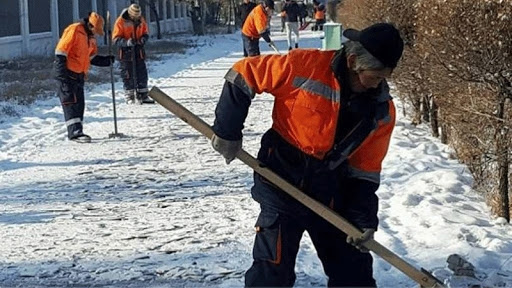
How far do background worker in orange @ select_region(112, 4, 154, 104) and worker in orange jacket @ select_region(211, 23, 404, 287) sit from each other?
10.8 m

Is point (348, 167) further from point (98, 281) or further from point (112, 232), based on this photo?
point (112, 232)

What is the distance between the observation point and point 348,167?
4.59 m

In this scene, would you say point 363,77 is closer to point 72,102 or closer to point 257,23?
point 72,102

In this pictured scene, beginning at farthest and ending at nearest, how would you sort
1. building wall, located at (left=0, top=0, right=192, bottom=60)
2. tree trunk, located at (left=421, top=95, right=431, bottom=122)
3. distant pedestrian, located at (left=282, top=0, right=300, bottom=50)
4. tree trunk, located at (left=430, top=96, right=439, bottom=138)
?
distant pedestrian, located at (left=282, top=0, right=300, bottom=50), building wall, located at (left=0, top=0, right=192, bottom=60), tree trunk, located at (left=421, top=95, right=431, bottom=122), tree trunk, located at (left=430, top=96, right=439, bottom=138)

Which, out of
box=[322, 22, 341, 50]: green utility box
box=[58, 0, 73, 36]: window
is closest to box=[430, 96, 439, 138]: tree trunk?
box=[322, 22, 341, 50]: green utility box

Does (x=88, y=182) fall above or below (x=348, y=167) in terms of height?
below

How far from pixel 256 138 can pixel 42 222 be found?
14.6 feet

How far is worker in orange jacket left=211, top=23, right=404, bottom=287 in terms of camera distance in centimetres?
428

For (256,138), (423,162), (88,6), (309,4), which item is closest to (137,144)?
(256,138)

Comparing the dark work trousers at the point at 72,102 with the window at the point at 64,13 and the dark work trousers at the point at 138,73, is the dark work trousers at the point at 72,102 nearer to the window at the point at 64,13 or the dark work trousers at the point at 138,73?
the dark work trousers at the point at 138,73

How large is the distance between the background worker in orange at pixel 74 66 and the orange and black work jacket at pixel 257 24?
724 cm

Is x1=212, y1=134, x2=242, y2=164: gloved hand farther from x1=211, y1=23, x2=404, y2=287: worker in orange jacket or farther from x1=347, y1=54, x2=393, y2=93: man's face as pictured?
x1=347, y1=54, x2=393, y2=93: man's face

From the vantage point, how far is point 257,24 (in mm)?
18844

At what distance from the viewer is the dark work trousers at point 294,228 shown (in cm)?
437
